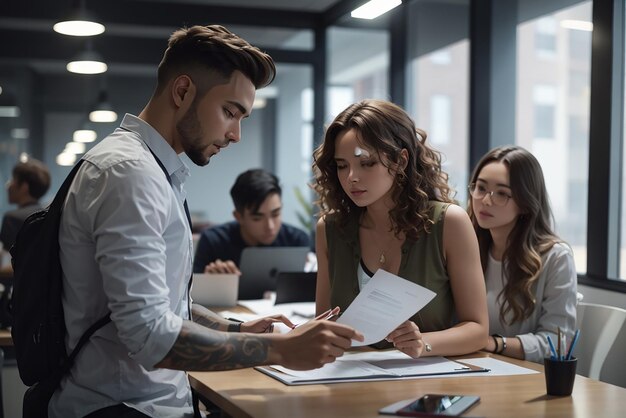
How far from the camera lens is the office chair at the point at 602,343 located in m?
2.69

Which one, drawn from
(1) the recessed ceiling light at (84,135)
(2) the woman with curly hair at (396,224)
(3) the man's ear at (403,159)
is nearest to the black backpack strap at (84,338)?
(2) the woman with curly hair at (396,224)

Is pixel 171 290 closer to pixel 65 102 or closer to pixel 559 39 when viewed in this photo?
pixel 559 39

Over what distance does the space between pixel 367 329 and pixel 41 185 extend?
15.3ft

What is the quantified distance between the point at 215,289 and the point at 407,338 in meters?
1.59

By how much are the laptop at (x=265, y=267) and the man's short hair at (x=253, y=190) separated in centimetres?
51

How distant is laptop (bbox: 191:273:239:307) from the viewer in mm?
3463

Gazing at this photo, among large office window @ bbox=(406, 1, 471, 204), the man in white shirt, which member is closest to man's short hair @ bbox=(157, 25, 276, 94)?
the man in white shirt

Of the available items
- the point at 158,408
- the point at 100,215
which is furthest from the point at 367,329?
the point at 100,215

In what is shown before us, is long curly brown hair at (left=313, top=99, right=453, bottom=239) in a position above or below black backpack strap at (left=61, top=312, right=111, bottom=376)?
above

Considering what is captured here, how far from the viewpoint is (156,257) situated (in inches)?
65.1

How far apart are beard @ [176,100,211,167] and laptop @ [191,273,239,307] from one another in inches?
62.8

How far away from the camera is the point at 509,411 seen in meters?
1.66

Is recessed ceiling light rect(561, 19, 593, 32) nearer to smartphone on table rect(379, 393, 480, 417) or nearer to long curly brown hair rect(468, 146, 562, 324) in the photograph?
long curly brown hair rect(468, 146, 562, 324)

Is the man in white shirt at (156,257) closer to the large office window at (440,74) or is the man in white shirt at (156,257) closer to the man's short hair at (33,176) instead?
the large office window at (440,74)
